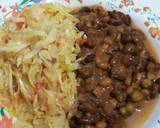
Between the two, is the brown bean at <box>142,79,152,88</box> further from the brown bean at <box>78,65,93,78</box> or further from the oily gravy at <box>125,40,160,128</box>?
the brown bean at <box>78,65,93,78</box>

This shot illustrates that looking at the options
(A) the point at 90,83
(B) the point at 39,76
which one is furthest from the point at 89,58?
(B) the point at 39,76

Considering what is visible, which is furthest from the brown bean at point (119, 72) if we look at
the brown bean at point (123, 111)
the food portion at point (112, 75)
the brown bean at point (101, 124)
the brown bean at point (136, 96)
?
the brown bean at point (101, 124)

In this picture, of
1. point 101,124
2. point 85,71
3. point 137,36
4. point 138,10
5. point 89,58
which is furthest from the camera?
point 138,10

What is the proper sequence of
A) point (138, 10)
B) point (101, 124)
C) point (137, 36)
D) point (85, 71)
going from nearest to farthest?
point (101, 124) < point (85, 71) < point (137, 36) < point (138, 10)

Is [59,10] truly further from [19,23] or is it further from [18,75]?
[18,75]

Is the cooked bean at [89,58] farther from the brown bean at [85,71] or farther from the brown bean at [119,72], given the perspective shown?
the brown bean at [119,72]

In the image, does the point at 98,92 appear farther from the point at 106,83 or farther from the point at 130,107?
the point at 130,107

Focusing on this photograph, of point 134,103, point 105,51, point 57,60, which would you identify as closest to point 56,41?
point 57,60

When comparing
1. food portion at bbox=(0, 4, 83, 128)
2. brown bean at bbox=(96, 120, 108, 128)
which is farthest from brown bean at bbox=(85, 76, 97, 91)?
brown bean at bbox=(96, 120, 108, 128)
